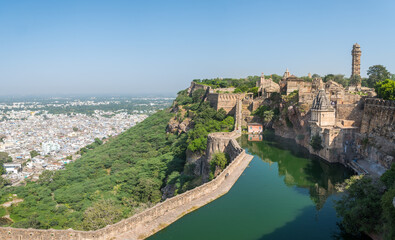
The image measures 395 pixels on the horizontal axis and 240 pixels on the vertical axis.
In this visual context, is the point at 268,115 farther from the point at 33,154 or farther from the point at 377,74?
the point at 33,154

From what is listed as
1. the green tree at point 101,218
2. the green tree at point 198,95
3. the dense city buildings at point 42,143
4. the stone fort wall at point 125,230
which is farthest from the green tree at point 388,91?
the dense city buildings at point 42,143

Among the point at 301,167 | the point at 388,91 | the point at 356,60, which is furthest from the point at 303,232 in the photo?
the point at 356,60

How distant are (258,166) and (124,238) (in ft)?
42.3

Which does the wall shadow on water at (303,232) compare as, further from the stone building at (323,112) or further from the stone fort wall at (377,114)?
the stone building at (323,112)

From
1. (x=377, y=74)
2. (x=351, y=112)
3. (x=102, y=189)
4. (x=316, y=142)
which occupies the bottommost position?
(x=102, y=189)

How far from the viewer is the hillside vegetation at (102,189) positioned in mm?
19969

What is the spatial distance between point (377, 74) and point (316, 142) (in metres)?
28.5

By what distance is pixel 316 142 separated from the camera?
23.1 m

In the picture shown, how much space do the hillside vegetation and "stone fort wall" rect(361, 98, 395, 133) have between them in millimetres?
15789

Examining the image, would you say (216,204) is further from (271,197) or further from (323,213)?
(323,213)

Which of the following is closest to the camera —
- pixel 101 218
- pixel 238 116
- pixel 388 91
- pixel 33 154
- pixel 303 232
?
pixel 303 232

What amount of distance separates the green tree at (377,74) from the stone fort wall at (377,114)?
23.9 m

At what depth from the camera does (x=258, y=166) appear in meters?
20.5

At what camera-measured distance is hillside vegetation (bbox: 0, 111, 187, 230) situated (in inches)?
786
